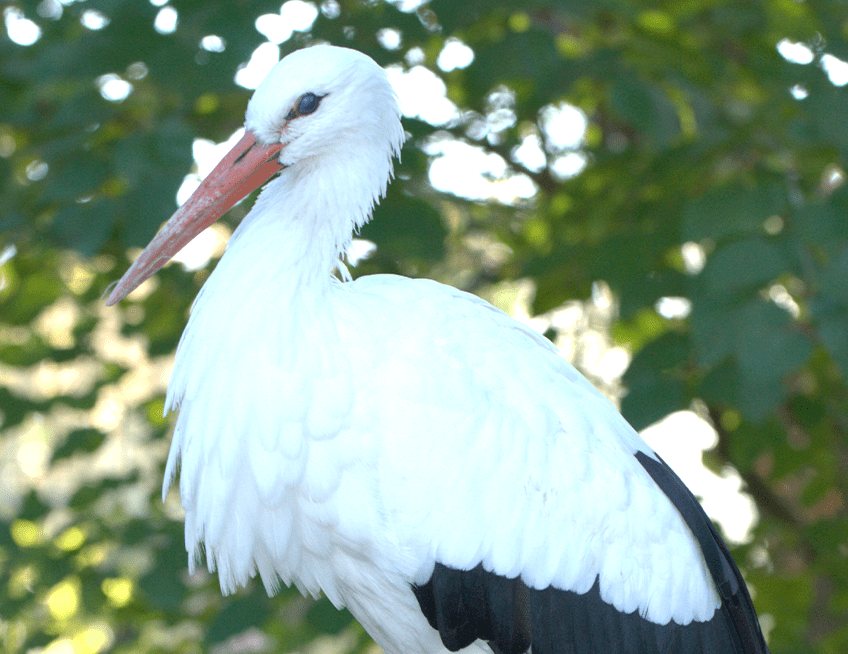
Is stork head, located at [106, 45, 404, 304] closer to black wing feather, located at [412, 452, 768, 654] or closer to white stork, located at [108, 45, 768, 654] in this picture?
white stork, located at [108, 45, 768, 654]

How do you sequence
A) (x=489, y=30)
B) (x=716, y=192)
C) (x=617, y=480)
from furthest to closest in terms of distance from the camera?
(x=489, y=30)
(x=716, y=192)
(x=617, y=480)

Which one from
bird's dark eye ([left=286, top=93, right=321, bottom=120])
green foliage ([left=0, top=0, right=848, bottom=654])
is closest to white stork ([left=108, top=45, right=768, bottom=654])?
bird's dark eye ([left=286, top=93, right=321, bottom=120])

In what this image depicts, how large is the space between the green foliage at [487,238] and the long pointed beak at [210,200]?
334 mm

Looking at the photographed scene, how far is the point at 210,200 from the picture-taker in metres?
1.86

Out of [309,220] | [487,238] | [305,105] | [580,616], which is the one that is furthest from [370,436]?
[487,238]

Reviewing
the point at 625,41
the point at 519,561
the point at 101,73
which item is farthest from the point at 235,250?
the point at 625,41

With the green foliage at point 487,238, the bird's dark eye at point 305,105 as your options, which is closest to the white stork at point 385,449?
the bird's dark eye at point 305,105

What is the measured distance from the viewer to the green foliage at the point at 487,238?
7.27ft

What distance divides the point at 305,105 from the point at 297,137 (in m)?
0.08

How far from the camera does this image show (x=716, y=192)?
2.41 metres

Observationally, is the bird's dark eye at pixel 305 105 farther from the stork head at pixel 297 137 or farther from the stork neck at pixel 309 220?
the stork neck at pixel 309 220

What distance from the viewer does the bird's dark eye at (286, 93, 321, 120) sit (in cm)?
188

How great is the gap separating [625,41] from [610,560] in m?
1.91

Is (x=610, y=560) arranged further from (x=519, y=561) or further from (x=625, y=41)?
(x=625, y=41)
